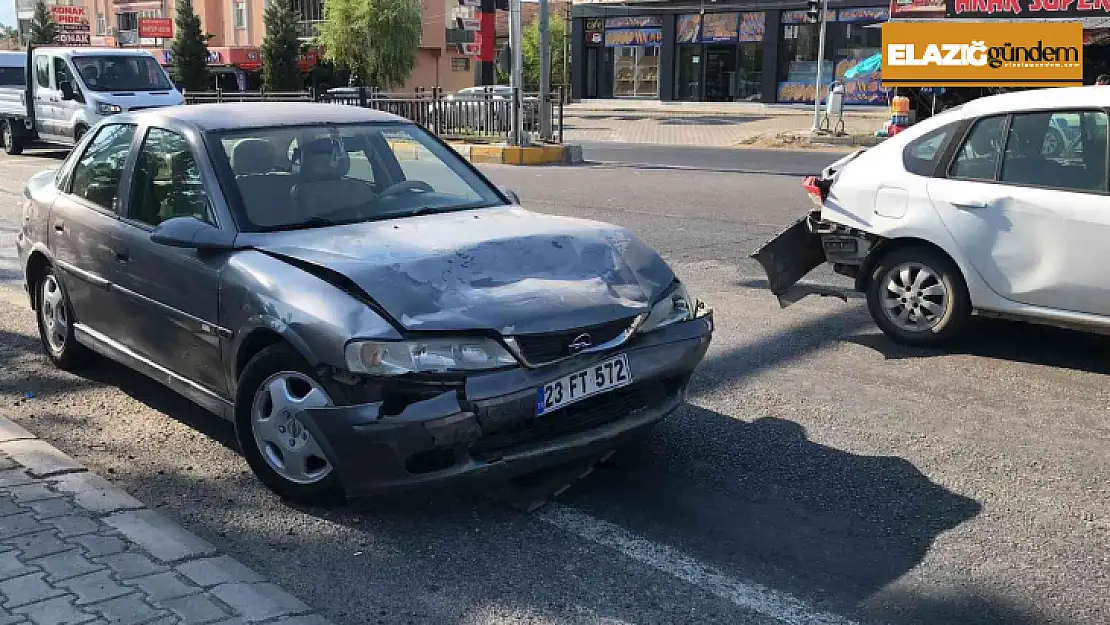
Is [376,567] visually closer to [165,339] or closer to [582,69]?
[165,339]

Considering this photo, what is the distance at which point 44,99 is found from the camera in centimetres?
2105

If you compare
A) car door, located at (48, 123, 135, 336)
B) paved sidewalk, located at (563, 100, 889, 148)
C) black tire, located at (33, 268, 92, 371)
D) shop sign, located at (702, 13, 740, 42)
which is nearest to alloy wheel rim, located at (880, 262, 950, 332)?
car door, located at (48, 123, 135, 336)

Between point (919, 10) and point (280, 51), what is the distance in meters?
35.6

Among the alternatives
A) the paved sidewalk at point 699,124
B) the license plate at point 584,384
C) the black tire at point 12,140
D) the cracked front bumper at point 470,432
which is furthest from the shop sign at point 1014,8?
the cracked front bumper at point 470,432

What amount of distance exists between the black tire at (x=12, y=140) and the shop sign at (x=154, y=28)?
4400 centimetres

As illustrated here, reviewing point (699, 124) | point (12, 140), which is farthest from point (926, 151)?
point (699, 124)

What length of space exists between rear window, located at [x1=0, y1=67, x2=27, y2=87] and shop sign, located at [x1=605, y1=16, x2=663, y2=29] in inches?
1060

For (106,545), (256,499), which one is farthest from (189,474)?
(106,545)

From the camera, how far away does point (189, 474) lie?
4.62 meters

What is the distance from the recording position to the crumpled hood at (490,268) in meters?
3.93

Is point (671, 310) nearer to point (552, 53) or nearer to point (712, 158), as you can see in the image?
point (712, 158)

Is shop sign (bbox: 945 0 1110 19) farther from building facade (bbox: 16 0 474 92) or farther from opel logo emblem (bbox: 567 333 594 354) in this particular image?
building facade (bbox: 16 0 474 92)

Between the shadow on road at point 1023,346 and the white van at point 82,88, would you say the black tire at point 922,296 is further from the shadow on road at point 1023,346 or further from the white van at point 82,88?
the white van at point 82,88

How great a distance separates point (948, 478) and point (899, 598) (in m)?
1.14
